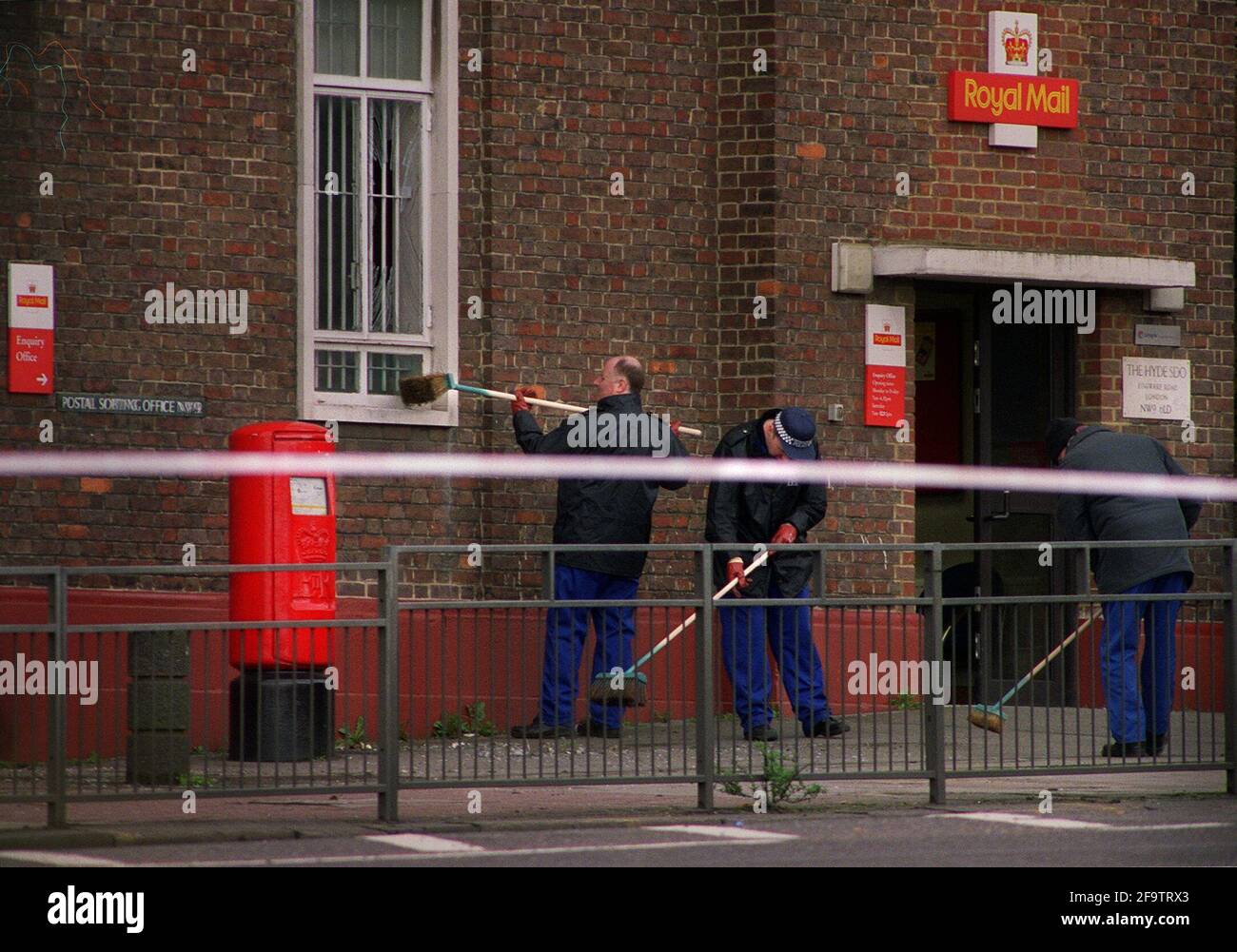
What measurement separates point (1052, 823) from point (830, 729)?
4.01 ft

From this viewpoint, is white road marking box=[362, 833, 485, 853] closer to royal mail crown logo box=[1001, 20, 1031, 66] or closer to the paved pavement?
the paved pavement

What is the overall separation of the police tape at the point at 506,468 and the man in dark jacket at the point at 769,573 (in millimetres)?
96

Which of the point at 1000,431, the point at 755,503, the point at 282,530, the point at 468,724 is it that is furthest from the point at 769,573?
the point at 1000,431

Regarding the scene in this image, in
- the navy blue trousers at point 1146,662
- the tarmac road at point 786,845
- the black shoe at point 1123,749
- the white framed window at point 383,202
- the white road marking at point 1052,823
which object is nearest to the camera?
the tarmac road at point 786,845

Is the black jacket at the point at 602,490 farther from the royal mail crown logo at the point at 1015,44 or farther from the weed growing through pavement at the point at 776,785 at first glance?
the royal mail crown logo at the point at 1015,44

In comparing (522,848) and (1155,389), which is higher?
(1155,389)

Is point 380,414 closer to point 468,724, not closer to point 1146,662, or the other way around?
point 468,724

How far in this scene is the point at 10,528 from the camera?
14.0 m

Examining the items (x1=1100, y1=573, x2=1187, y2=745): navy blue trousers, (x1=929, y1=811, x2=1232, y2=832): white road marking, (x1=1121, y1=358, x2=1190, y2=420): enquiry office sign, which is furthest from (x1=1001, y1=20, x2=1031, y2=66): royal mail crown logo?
(x1=929, y1=811, x2=1232, y2=832): white road marking

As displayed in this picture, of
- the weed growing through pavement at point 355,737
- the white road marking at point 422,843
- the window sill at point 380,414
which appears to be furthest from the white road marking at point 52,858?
the window sill at point 380,414

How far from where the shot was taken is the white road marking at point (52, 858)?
8.95m

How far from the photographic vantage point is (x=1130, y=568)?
12844 millimetres
